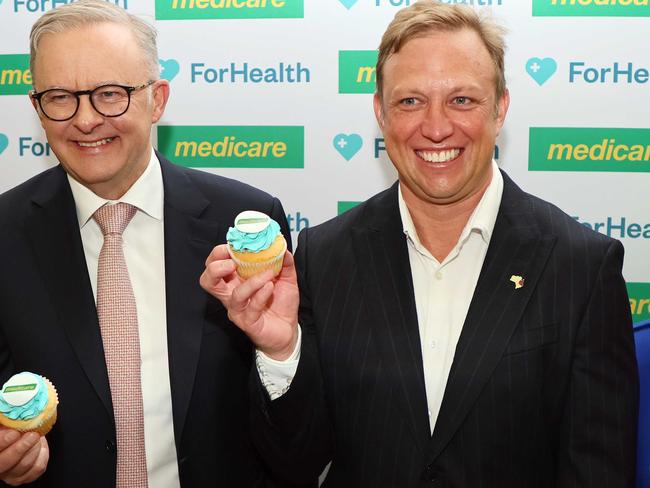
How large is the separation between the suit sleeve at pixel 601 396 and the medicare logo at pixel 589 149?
5.48 feet

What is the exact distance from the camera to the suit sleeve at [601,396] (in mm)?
1986

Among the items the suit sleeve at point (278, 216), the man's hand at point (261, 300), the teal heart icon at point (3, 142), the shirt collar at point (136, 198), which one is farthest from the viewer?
the teal heart icon at point (3, 142)

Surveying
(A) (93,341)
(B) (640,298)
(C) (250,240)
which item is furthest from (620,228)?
(A) (93,341)

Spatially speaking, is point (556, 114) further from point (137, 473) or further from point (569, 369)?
point (137, 473)

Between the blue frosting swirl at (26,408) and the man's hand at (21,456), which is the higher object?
the blue frosting swirl at (26,408)

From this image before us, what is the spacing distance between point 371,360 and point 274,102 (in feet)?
6.46

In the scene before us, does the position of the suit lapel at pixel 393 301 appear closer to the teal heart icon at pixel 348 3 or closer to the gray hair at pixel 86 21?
the gray hair at pixel 86 21

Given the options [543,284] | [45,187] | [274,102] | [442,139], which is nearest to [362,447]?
[543,284]

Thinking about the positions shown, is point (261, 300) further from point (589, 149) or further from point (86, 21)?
point (589, 149)

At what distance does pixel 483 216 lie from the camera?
2143 millimetres

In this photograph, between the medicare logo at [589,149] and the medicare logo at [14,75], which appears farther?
the medicare logo at [14,75]

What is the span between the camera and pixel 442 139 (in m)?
2.07

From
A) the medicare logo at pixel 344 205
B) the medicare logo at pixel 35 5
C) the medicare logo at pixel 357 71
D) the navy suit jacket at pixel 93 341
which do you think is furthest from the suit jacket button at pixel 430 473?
the medicare logo at pixel 35 5

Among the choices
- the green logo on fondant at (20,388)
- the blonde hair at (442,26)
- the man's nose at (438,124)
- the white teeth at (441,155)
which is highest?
the blonde hair at (442,26)
